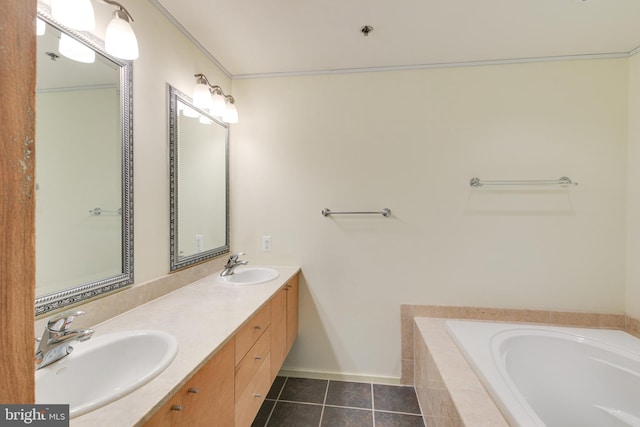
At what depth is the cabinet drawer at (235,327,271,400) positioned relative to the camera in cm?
114

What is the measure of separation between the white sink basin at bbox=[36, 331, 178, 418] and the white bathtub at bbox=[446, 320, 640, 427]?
1.39 m

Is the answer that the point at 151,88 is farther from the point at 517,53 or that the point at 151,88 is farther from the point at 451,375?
the point at 517,53

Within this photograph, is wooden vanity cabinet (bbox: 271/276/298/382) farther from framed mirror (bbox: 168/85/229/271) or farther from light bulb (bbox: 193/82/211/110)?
light bulb (bbox: 193/82/211/110)

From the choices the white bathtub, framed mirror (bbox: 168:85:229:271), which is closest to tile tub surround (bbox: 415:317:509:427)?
the white bathtub

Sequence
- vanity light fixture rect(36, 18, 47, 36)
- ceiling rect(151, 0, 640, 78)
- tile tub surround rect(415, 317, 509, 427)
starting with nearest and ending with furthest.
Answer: vanity light fixture rect(36, 18, 47, 36), tile tub surround rect(415, 317, 509, 427), ceiling rect(151, 0, 640, 78)

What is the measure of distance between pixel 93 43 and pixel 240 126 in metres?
1.12

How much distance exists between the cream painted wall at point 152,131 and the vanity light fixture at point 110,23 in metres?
0.12

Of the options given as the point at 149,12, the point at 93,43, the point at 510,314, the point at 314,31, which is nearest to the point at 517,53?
the point at 314,31

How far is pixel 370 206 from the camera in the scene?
2021 mm

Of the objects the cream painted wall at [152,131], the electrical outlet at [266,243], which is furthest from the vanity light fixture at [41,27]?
the electrical outlet at [266,243]

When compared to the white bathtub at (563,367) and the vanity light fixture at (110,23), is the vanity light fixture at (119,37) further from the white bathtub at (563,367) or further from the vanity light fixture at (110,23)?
the white bathtub at (563,367)

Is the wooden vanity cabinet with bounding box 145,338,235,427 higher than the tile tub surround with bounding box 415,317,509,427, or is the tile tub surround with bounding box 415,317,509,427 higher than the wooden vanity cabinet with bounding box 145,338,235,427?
the wooden vanity cabinet with bounding box 145,338,235,427

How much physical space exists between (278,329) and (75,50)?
1.69 meters

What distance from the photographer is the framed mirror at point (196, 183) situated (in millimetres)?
1512
